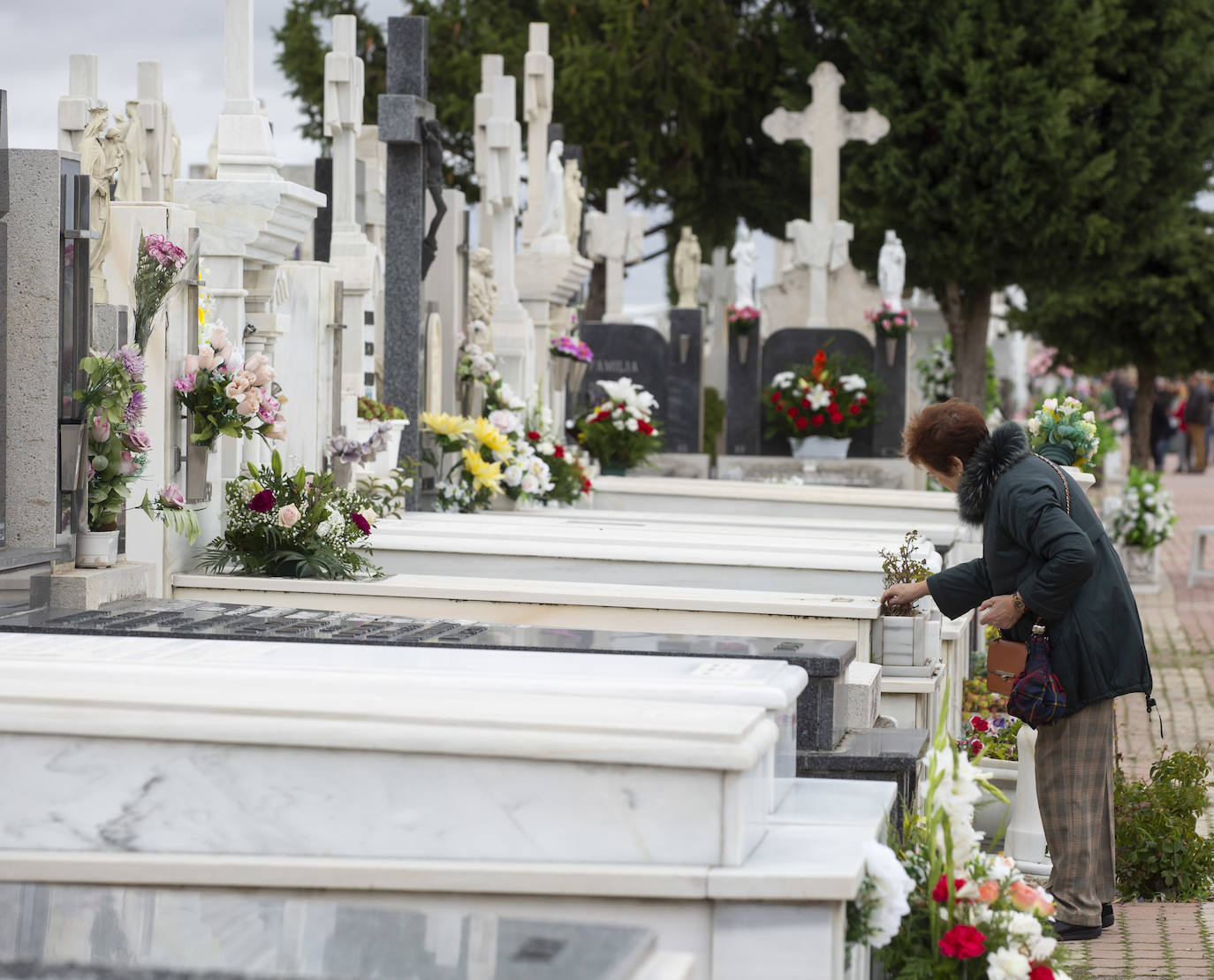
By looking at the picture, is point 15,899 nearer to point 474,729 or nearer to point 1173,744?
point 474,729

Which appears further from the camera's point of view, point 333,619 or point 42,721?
point 333,619

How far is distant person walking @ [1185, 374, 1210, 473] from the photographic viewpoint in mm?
35688

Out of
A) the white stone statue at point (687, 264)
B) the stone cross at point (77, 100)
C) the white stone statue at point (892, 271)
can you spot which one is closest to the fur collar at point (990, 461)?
the stone cross at point (77, 100)

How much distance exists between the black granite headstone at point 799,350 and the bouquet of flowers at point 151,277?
495 inches

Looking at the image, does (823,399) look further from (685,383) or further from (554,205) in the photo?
Answer: (554,205)

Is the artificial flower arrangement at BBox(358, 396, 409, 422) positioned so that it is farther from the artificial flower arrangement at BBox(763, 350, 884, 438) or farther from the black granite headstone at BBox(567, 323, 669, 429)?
the black granite headstone at BBox(567, 323, 669, 429)

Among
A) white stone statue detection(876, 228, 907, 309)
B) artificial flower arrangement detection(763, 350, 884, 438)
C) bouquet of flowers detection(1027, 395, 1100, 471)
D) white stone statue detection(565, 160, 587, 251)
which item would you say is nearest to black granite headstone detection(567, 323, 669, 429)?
artificial flower arrangement detection(763, 350, 884, 438)

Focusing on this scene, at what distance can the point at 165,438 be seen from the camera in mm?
6355

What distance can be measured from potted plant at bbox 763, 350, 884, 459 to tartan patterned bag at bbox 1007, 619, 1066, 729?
486 inches

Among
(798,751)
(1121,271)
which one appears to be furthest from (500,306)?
(1121,271)

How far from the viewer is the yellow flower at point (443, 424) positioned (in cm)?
1023

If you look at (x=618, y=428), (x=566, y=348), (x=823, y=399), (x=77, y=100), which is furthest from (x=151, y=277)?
(x=823, y=399)

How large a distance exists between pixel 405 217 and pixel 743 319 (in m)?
9.13

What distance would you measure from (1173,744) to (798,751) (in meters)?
4.81
